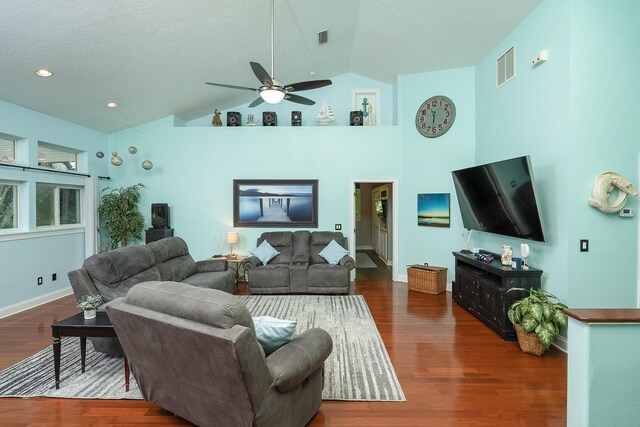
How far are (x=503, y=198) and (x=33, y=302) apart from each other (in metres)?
6.63

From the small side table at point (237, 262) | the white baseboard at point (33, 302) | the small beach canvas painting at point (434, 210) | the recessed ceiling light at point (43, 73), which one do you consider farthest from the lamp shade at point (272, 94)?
the white baseboard at point (33, 302)

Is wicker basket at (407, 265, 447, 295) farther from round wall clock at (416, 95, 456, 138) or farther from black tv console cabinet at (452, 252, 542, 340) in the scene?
round wall clock at (416, 95, 456, 138)

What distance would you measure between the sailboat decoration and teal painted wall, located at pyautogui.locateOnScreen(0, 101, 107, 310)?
4.36 metres

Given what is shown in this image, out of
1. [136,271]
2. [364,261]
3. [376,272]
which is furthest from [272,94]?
[364,261]

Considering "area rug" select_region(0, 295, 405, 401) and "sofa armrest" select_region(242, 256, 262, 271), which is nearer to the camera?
"area rug" select_region(0, 295, 405, 401)

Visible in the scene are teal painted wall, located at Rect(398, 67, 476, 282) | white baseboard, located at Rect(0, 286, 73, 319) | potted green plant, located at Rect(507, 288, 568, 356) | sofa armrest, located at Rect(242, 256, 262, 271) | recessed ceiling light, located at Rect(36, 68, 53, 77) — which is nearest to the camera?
potted green plant, located at Rect(507, 288, 568, 356)

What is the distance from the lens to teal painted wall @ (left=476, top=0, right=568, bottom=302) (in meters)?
3.22

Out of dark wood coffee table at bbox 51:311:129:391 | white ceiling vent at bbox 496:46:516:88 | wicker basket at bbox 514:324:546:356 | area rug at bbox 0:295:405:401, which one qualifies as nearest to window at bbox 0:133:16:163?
area rug at bbox 0:295:405:401

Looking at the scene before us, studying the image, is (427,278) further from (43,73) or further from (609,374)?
(43,73)

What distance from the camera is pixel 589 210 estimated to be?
3145 millimetres

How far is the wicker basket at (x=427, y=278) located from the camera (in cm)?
513

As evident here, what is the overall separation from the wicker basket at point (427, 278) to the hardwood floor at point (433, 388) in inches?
45.7

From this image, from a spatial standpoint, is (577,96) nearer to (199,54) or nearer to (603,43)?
(603,43)

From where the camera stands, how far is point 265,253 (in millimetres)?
5551
